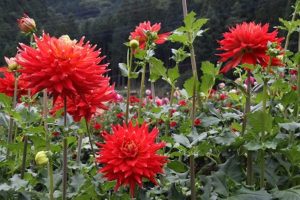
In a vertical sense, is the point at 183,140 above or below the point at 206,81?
below

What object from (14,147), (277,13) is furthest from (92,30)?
(14,147)

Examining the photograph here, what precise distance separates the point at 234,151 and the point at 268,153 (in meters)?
0.10

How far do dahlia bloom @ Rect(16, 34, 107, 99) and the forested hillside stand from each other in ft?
7.09

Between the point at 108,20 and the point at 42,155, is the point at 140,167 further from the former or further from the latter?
the point at 108,20

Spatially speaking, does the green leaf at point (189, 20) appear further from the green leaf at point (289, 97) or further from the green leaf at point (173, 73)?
the green leaf at point (289, 97)

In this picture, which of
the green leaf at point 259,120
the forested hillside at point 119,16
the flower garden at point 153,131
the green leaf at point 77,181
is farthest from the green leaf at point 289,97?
the forested hillside at point 119,16

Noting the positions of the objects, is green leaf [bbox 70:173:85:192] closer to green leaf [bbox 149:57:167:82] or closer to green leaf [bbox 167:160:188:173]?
green leaf [bbox 167:160:188:173]

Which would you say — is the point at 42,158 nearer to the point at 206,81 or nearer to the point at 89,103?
the point at 89,103

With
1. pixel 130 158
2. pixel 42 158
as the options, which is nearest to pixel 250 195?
pixel 130 158

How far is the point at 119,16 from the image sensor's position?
14.6m

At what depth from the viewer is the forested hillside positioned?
5.24 meters

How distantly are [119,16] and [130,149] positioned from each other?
1366 centimetres

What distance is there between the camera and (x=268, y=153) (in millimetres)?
1419

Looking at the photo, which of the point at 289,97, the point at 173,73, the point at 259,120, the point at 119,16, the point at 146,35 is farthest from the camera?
the point at 119,16
